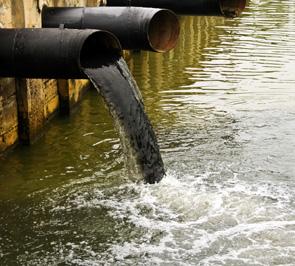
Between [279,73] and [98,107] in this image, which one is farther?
[279,73]

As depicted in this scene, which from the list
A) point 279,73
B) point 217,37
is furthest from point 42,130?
point 217,37

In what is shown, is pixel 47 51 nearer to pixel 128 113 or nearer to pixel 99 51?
pixel 99 51

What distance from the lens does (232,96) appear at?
11570 millimetres

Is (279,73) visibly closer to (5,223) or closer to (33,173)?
(33,173)

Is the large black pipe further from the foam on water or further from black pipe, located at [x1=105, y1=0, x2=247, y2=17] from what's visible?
black pipe, located at [x1=105, y1=0, x2=247, y2=17]

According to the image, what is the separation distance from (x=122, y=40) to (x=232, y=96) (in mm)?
3201

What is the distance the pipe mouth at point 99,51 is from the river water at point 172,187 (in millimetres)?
1366

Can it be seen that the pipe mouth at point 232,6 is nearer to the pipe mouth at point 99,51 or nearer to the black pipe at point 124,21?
the black pipe at point 124,21

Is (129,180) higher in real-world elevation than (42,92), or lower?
lower

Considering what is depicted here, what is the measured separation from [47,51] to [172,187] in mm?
2048

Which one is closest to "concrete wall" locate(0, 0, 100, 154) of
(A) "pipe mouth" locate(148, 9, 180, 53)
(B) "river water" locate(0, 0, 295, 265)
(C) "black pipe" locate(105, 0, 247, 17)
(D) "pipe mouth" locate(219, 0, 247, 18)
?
(B) "river water" locate(0, 0, 295, 265)

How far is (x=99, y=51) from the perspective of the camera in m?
7.76

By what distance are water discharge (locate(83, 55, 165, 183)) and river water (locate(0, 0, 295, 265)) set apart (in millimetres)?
271

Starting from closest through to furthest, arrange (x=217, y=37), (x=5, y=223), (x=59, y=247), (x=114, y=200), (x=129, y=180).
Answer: (x=59, y=247), (x=5, y=223), (x=114, y=200), (x=129, y=180), (x=217, y=37)
